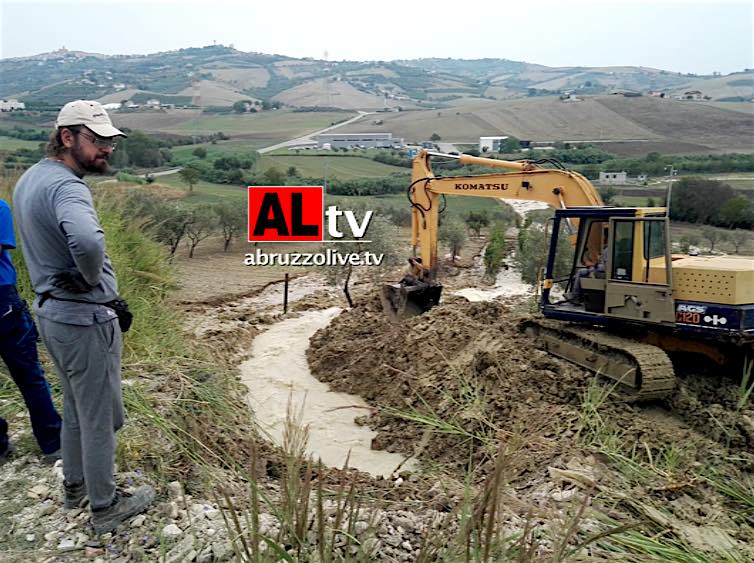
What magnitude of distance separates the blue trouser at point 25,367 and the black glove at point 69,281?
3.51 feet

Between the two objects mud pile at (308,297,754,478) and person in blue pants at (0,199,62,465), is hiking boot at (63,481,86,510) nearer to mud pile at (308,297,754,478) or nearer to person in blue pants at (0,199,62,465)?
person in blue pants at (0,199,62,465)

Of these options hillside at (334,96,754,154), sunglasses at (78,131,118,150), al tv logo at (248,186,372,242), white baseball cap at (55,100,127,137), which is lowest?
al tv logo at (248,186,372,242)

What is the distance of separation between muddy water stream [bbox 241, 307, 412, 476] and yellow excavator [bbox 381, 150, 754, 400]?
241 cm

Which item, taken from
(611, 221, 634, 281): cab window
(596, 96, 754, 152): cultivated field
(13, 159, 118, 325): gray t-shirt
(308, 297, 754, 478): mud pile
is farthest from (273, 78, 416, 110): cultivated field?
(13, 159, 118, 325): gray t-shirt

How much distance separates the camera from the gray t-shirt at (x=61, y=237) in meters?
2.51

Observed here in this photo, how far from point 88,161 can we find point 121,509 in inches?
65.5

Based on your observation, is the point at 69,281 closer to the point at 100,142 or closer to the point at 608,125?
the point at 100,142

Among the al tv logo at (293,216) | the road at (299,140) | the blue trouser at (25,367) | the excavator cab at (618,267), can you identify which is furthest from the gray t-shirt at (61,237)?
the road at (299,140)

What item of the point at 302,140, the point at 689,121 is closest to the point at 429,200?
the point at 302,140

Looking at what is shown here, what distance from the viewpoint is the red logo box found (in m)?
14.2

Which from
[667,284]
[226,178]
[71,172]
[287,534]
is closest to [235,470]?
[287,534]

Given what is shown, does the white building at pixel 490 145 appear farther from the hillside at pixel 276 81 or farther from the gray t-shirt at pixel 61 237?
the gray t-shirt at pixel 61 237

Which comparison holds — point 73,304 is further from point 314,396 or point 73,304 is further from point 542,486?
point 314,396

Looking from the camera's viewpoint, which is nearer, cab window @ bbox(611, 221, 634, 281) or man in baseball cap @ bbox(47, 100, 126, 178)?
man in baseball cap @ bbox(47, 100, 126, 178)
